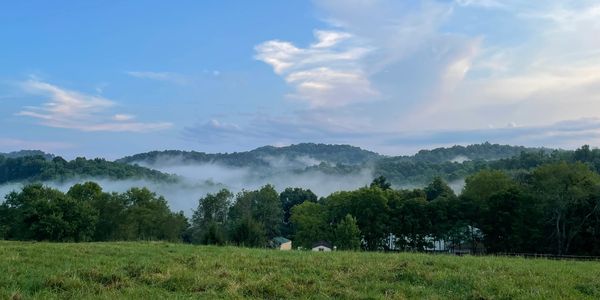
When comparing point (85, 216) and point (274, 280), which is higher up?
point (274, 280)

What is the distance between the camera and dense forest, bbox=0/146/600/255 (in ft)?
159

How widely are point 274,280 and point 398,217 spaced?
168 feet

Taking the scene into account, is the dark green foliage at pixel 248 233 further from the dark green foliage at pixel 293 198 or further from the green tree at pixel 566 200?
the dark green foliage at pixel 293 198

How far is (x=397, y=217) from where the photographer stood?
6056 centimetres

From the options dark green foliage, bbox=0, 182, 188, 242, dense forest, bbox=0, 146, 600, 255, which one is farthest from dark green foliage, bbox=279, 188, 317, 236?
dark green foliage, bbox=0, 182, 188, 242

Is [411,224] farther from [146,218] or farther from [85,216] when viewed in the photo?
[85,216]

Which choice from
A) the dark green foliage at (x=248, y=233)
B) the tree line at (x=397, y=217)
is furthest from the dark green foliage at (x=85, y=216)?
the dark green foliage at (x=248, y=233)

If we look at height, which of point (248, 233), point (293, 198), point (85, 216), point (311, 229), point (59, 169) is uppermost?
point (59, 169)

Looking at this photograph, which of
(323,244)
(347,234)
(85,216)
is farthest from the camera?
(323,244)

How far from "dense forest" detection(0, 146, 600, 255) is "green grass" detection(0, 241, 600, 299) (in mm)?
25950

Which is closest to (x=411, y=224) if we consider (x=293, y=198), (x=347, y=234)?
(x=347, y=234)

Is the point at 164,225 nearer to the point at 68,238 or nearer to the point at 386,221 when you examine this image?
the point at 68,238

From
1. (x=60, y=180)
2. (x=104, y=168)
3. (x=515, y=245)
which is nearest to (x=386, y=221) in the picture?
(x=515, y=245)

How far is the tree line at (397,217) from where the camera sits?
48312 millimetres
